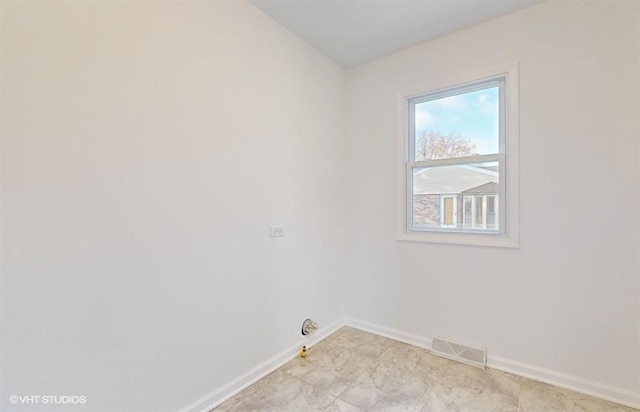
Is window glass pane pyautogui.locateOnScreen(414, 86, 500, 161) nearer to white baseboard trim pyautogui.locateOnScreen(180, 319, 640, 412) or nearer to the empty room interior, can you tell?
the empty room interior

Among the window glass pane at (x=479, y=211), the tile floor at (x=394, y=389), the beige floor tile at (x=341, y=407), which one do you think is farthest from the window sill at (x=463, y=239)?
the beige floor tile at (x=341, y=407)

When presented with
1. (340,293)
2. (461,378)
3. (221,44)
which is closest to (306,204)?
(340,293)

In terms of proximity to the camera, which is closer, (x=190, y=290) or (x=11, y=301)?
(x=11, y=301)

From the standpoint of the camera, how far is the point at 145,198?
1436 mm

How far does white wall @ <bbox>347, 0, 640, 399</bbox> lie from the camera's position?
1.72 meters

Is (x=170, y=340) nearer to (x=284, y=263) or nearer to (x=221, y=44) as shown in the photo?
(x=284, y=263)

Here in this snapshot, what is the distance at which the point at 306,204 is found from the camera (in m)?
2.48

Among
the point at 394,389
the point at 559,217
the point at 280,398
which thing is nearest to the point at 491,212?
the point at 559,217

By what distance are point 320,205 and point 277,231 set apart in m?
0.61

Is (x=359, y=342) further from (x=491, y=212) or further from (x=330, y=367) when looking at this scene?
(x=491, y=212)

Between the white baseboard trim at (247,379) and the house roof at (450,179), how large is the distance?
1677mm

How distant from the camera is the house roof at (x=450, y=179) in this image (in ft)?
7.44

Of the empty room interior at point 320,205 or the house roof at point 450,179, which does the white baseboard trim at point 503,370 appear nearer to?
the empty room interior at point 320,205

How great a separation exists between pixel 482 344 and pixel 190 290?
2.23 meters
